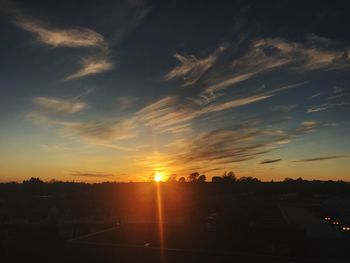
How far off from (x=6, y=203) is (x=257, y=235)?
99.9 meters

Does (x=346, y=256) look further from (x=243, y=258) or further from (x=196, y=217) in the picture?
(x=196, y=217)

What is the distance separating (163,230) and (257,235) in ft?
41.9

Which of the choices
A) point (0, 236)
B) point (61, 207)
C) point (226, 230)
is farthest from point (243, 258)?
point (61, 207)

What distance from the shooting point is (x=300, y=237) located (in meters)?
35.9

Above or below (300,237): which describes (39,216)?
above

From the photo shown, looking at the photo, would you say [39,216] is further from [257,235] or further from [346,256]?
[346,256]

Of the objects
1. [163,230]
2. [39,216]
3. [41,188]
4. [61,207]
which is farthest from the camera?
[41,188]

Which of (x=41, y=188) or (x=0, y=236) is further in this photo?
(x=41, y=188)

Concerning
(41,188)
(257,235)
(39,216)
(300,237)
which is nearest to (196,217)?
(257,235)

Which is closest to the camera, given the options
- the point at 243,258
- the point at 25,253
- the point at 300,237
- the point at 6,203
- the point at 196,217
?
the point at 243,258

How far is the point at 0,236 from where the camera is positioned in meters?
52.0

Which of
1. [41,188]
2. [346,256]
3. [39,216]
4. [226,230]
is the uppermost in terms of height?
[41,188]

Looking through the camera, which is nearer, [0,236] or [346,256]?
[346,256]

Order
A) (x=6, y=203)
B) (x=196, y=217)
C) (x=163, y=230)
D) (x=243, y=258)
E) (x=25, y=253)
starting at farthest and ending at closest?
1. (x=6, y=203)
2. (x=196, y=217)
3. (x=163, y=230)
4. (x=25, y=253)
5. (x=243, y=258)
